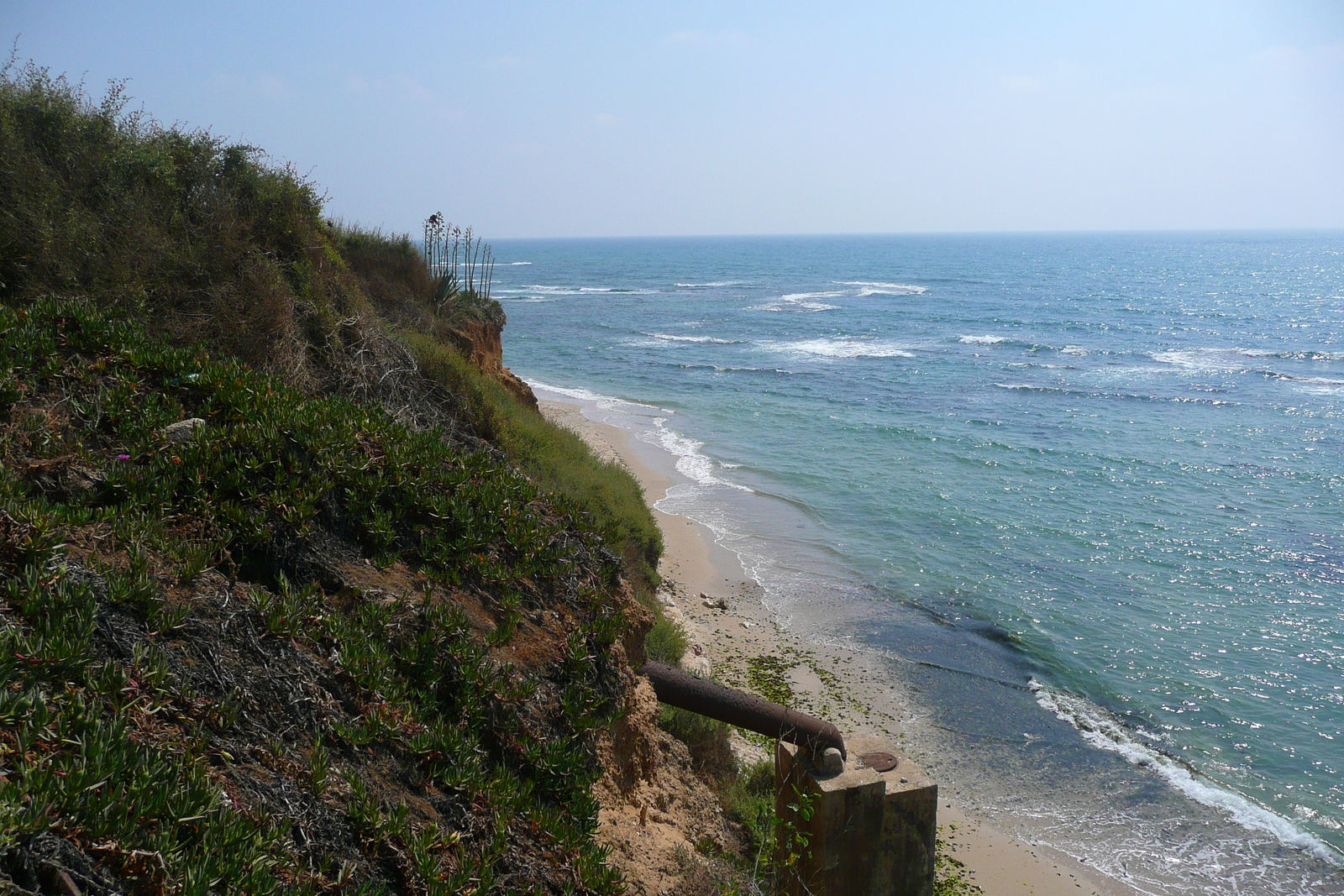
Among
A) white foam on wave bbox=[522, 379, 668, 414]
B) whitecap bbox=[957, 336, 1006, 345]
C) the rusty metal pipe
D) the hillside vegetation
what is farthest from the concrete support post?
whitecap bbox=[957, 336, 1006, 345]

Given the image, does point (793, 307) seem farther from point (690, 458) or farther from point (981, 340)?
point (690, 458)

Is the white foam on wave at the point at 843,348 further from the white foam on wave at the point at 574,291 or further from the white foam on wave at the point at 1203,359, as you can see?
the white foam on wave at the point at 574,291

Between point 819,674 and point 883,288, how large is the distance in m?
89.2

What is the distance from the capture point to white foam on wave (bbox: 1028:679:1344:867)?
10848 millimetres

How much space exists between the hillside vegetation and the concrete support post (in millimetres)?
2219

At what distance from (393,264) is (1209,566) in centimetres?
2062

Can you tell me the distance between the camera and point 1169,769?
12.1 m

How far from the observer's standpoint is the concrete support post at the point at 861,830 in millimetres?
7258

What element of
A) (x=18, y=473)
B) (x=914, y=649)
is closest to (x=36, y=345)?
(x=18, y=473)

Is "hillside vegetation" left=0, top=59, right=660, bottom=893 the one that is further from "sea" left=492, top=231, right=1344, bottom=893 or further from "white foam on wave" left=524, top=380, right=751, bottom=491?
"white foam on wave" left=524, top=380, right=751, bottom=491

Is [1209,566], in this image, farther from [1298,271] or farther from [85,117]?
[1298,271]

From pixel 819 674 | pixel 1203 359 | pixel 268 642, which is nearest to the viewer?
pixel 268 642

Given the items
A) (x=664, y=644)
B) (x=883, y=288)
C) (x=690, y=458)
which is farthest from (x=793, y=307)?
(x=664, y=644)

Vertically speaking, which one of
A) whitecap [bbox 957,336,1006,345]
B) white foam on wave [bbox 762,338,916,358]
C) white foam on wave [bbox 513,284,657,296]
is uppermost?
white foam on wave [bbox 513,284,657,296]
